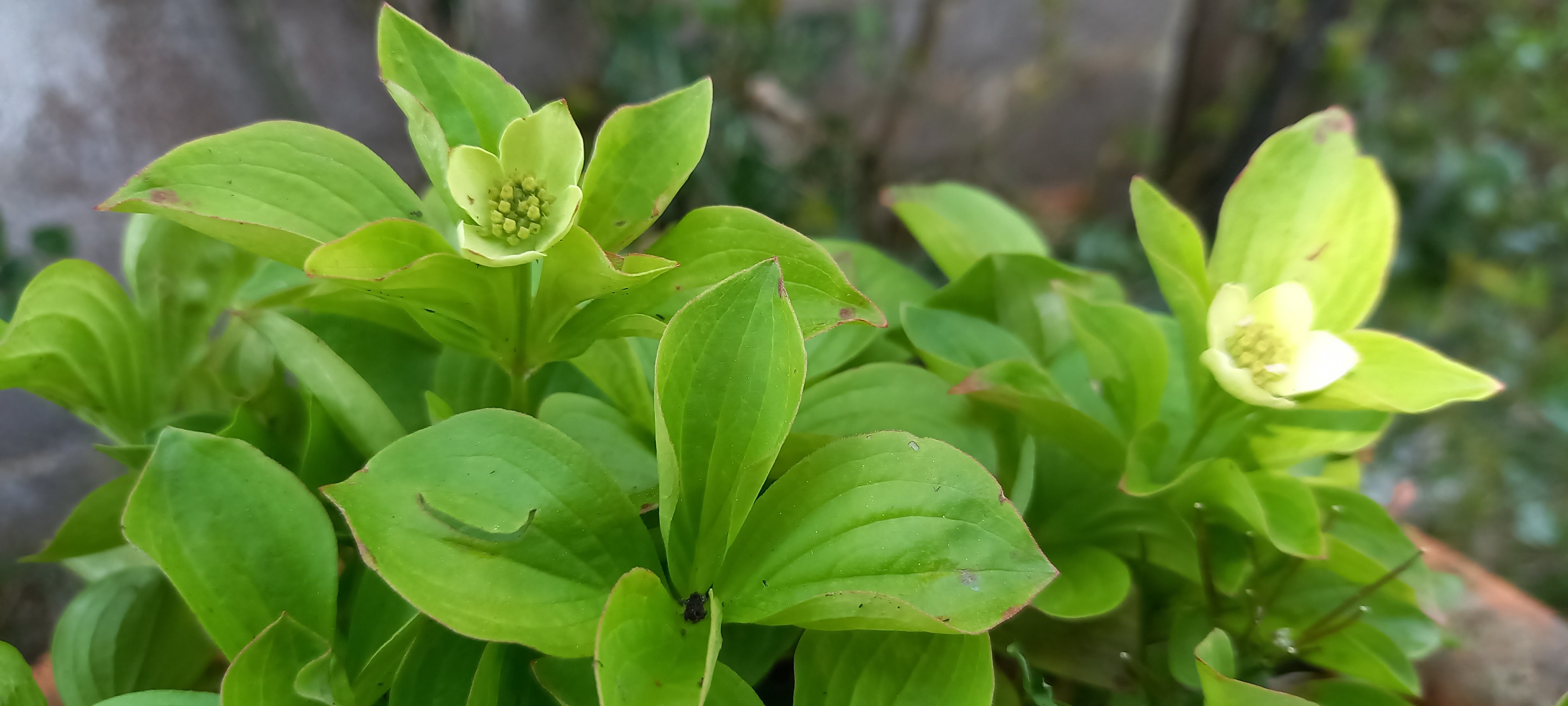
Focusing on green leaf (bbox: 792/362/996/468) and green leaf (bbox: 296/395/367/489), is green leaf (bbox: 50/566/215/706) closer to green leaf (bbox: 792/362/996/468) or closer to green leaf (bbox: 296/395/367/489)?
green leaf (bbox: 296/395/367/489)

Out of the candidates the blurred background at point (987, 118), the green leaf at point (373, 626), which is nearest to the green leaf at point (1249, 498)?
the green leaf at point (373, 626)

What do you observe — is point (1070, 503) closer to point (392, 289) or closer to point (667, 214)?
point (392, 289)

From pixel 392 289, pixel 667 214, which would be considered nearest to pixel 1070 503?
pixel 392 289

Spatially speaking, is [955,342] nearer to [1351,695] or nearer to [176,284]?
[1351,695]

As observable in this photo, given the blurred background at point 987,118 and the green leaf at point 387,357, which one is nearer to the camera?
the green leaf at point 387,357

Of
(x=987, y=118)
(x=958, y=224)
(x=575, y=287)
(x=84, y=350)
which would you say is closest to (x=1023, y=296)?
(x=958, y=224)

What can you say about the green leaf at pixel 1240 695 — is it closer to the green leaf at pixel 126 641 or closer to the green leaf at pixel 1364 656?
the green leaf at pixel 1364 656
